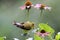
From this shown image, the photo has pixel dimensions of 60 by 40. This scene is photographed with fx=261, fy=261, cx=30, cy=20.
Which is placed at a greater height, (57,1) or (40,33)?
(40,33)

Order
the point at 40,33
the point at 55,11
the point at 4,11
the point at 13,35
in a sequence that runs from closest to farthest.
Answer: the point at 40,33 < the point at 13,35 < the point at 55,11 < the point at 4,11

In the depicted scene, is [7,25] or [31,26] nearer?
[31,26]

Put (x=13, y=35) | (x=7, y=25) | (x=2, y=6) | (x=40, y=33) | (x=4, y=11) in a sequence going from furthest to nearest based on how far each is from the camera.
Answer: (x=2, y=6) → (x=4, y=11) → (x=7, y=25) → (x=13, y=35) → (x=40, y=33)

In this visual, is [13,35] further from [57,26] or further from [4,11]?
[4,11]

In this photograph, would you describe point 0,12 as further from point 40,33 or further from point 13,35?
point 40,33

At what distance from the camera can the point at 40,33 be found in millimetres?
861

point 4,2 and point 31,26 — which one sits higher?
point 31,26

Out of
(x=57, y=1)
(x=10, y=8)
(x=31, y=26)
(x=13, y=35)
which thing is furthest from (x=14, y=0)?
(x=31, y=26)

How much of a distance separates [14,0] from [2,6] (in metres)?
0.20

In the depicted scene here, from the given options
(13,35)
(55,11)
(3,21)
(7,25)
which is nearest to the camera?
(13,35)

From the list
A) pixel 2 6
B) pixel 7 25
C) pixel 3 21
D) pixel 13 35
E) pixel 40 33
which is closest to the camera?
pixel 40 33

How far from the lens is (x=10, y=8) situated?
256cm

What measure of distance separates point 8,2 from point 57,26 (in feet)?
2.97

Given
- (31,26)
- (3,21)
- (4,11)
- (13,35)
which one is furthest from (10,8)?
(31,26)
